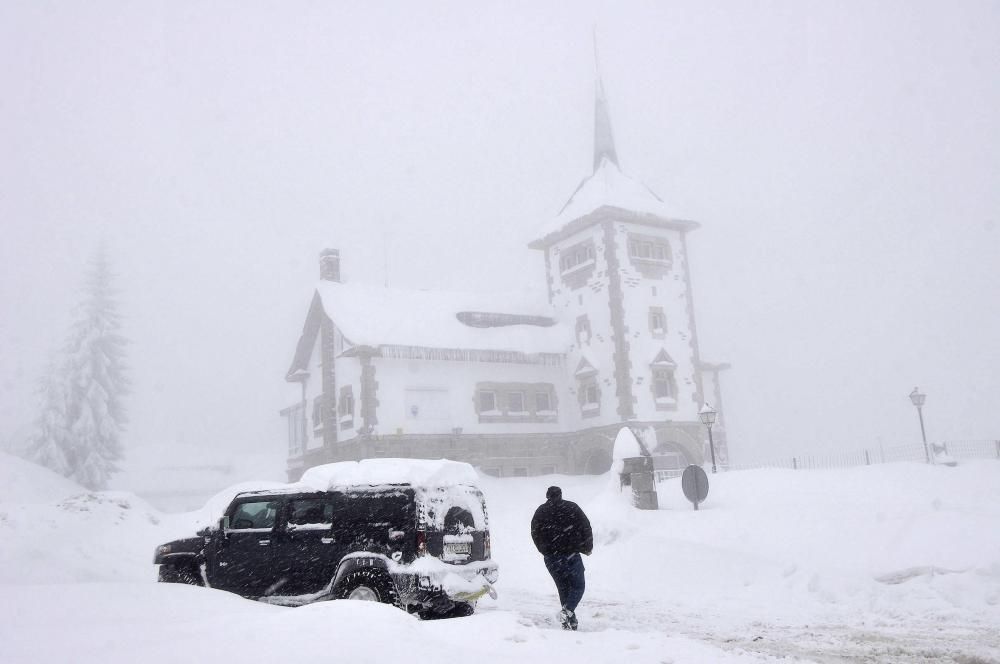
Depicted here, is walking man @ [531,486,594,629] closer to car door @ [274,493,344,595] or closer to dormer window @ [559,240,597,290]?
car door @ [274,493,344,595]

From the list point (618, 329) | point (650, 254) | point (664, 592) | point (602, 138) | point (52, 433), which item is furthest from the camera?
point (602, 138)

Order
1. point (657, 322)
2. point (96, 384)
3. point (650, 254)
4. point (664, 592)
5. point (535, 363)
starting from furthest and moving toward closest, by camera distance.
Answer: point (96, 384) < point (650, 254) < point (535, 363) < point (657, 322) < point (664, 592)

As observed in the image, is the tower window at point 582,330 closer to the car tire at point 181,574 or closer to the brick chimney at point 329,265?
the brick chimney at point 329,265

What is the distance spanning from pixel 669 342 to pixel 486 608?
89.5 ft

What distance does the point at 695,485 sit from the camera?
61.9 feet

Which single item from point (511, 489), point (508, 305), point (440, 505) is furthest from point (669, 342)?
point (440, 505)

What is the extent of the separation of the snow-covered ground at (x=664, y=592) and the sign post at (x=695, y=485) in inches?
21.5

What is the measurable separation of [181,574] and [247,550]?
960mm

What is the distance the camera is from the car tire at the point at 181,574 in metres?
9.66

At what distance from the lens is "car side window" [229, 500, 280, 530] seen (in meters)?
9.62

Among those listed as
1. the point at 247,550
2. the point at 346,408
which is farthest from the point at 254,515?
the point at 346,408

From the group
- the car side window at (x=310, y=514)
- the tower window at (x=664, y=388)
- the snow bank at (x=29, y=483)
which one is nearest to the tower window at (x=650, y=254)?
the tower window at (x=664, y=388)

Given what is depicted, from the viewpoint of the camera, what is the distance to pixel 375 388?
1312 inches

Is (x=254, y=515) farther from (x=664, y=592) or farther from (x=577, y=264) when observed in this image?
(x=577, y=264)
